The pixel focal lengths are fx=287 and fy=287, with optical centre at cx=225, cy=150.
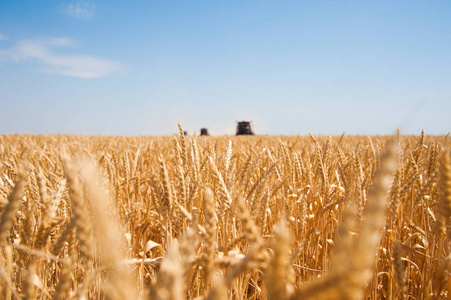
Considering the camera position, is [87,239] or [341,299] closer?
[341,299]

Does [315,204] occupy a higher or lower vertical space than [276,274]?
lower

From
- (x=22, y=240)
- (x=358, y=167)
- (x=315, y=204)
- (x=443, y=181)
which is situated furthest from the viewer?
(x=315, y=204)

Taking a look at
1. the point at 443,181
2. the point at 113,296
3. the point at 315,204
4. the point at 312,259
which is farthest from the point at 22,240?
the point at 315,204

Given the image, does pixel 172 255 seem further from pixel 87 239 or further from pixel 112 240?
pixel 87 239

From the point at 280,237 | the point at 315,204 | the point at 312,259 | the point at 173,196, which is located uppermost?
the point at 280,237

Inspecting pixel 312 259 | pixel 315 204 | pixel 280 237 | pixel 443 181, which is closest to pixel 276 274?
pixel 280 237

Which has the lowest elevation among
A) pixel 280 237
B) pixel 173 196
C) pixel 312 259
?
pixel 312 259

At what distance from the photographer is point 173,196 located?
999mm

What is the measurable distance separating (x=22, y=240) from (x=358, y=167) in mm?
1373

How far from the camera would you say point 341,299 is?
266 millimetres

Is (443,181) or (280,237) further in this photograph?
(443,181)

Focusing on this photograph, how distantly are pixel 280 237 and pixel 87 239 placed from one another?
340mm

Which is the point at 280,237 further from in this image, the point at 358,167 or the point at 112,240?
the point at 358,167

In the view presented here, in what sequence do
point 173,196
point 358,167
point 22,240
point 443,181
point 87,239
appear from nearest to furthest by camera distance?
point 87,239
point 443,181
point 22,240
point 173,196
point 358,167
